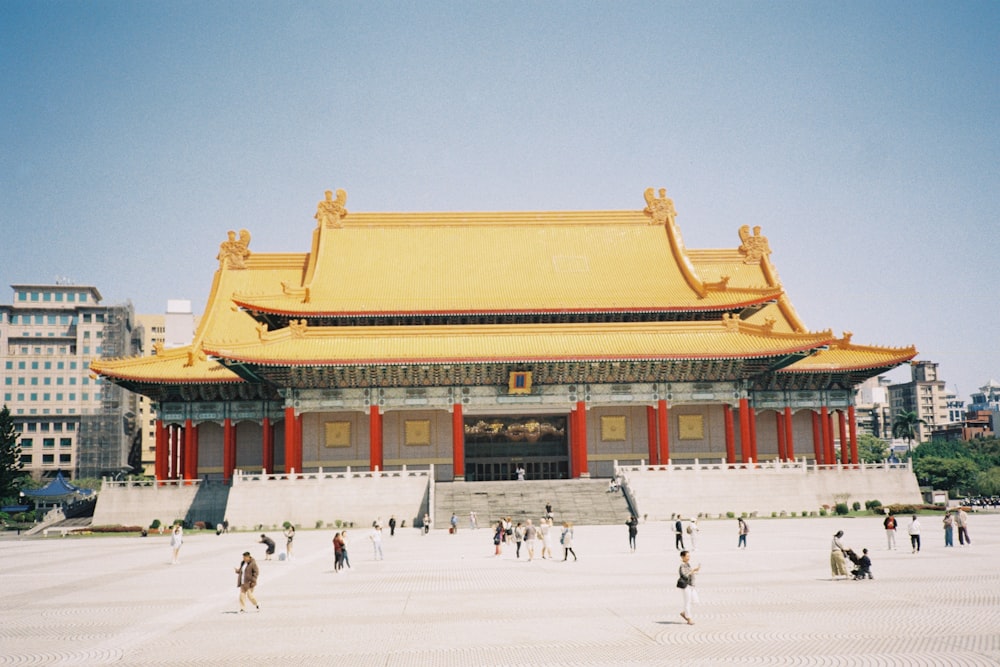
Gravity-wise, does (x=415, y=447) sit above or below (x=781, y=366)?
below

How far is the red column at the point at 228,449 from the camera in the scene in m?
56.4

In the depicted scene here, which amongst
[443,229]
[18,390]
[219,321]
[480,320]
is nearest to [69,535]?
Result: [219,321]

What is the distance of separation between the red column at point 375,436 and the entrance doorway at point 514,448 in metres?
6.74

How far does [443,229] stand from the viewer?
6862 cm

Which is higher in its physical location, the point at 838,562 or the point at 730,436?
the point at 730,436

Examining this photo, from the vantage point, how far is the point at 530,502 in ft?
158

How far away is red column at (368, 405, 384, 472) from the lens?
174ft

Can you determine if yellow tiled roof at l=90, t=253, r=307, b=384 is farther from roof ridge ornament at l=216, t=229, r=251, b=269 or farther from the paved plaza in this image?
the paved plaza

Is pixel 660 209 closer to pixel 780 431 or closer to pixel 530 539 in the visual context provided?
pixel 780 431

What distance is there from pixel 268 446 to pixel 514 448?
15.7 metres

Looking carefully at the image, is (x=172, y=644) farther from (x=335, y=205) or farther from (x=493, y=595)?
(x=335, y=205)

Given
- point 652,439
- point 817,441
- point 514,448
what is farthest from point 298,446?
point 817,441

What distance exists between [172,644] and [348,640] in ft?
10.3

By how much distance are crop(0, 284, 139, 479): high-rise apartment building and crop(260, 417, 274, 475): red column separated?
64943 mm
